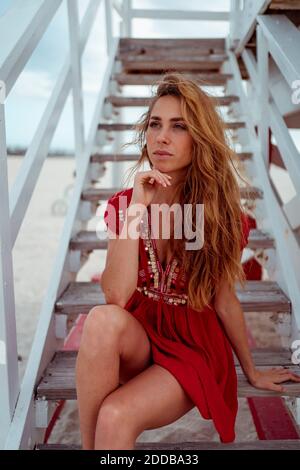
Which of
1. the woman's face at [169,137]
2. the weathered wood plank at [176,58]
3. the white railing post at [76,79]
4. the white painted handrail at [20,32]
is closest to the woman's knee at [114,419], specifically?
the woman's face at [169,137]

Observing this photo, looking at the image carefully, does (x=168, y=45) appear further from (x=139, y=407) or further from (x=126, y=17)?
(x=139, y=407)

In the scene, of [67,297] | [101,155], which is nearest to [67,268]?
[67,297]

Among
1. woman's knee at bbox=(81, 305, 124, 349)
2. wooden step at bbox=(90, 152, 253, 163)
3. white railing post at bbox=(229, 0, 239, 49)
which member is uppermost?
white railing post at bbox=(229, 0, 239, 49)

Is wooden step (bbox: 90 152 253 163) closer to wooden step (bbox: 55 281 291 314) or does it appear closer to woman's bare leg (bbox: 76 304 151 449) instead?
wooden step (bbox: 55 281 291 314)

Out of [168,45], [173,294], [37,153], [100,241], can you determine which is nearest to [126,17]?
[168,45]

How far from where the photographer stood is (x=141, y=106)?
310 centimetres

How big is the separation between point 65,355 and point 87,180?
1123mm

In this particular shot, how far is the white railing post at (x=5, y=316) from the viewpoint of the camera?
46.9 inches

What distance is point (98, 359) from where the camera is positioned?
3.59 feet

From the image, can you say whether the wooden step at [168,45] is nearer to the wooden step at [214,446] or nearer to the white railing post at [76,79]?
the white railing post at [76,79]

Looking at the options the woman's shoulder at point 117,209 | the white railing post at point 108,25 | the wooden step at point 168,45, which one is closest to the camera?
the woman's shoulder at point 117,209

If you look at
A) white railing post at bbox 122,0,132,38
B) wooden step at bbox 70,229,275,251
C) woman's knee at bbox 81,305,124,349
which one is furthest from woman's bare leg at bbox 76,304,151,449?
white railing post at bbox 122,0,132,38

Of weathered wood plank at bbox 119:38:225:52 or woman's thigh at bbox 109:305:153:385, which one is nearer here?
woman's thigh at bbox 109:305:153:385

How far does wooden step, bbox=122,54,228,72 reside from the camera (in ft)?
11.4
